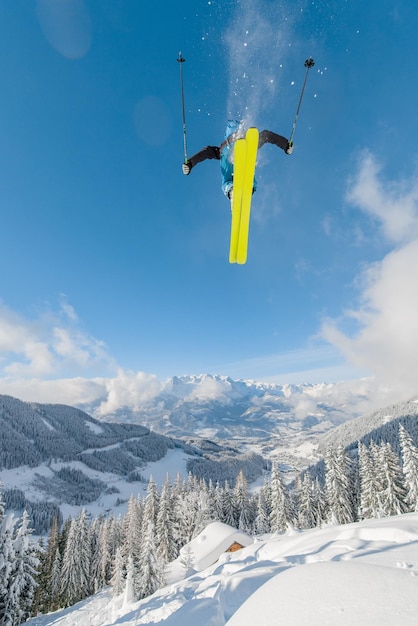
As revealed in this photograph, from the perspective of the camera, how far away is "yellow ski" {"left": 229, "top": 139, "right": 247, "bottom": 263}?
761cm

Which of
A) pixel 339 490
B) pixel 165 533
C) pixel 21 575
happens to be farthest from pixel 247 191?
pixel 165 533

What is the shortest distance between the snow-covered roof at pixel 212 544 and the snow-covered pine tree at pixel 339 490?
1031 cm

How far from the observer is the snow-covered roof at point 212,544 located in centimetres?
2838

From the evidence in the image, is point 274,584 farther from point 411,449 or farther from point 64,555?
point 64,555

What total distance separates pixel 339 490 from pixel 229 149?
127 feet

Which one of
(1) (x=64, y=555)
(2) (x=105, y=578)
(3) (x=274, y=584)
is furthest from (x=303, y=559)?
(2) (x=105, y=578)

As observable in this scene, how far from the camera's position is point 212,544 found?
1168 inches

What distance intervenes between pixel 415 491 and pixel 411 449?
12.2 feet

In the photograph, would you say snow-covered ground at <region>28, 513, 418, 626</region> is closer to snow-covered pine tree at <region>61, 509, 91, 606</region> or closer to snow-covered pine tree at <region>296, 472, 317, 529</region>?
snow-covered pine tree at <region>296, 472, 317, 529</region>

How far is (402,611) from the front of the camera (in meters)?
3.20

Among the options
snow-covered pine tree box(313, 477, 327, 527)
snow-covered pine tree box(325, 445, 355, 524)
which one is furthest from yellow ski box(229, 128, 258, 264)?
snow-covered pine tree box(313, 477, 327, 527)

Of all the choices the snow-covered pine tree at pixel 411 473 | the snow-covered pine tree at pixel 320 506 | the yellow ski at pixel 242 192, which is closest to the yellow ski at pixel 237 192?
the yellow ski at pixel 242 192

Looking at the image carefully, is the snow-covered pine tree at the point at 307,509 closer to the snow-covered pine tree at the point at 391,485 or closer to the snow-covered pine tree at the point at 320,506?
the snow-covered pine tree at the point at 320,506

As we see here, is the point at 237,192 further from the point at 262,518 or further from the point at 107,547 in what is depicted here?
the point at 107,547
